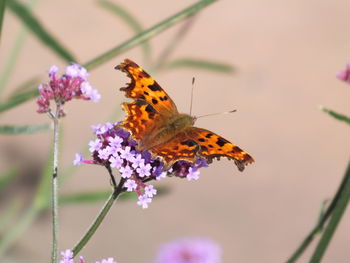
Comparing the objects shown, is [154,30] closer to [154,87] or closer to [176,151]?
[154,87]

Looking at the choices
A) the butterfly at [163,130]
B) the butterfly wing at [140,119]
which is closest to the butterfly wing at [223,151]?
the butterfly at [163,130]

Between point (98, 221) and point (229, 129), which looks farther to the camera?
point (229, 129)

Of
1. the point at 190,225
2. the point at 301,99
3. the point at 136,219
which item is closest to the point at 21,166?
the point at 136,219

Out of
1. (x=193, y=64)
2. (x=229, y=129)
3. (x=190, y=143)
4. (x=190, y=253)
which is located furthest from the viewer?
(x=229, y=129)

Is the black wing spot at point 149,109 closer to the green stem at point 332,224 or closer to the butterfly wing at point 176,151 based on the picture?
the butterfly wing at point 176,151

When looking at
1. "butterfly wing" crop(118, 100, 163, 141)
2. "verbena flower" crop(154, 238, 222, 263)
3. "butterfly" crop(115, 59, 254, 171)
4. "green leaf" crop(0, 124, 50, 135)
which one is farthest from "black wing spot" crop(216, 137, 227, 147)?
"verbena flower" crop(154, 238, 222, 263)

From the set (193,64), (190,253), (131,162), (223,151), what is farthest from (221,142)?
(193,64)

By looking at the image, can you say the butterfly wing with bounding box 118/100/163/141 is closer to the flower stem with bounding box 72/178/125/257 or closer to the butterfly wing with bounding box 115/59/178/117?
the butterfly wing with bounding box 115/59/178/117

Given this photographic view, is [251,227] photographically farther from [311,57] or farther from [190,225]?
[311,57]
